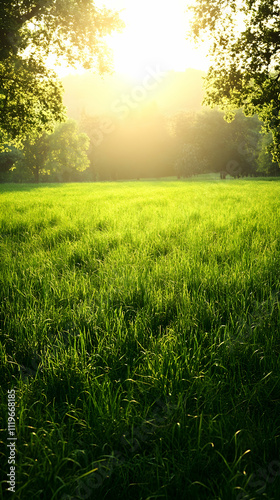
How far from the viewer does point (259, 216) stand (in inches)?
269

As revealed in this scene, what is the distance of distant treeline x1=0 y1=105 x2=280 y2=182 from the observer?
46.6m

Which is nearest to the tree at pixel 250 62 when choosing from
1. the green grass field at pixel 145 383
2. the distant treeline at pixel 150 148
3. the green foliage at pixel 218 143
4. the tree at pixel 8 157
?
the green grass field at pixel 145 383

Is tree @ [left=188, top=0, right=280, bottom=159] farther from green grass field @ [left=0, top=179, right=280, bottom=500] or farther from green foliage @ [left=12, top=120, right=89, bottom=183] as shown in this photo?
green foliage @ [left=12, top=120, right=89, bottom=183]

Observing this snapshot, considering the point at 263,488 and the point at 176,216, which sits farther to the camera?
the point at 176,216

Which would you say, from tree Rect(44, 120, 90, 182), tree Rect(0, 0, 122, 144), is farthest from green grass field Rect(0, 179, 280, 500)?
tree Rect(44, 120, 90, 182)

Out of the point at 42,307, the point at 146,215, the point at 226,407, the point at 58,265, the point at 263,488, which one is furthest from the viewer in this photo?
the point at 146,215

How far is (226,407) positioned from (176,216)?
5.99m

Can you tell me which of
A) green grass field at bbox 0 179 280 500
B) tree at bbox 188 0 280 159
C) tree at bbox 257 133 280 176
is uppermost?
tree at bbox 257 133 280 176

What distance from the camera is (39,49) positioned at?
34.3ft

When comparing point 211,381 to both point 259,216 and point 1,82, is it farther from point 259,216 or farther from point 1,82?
point 1,82

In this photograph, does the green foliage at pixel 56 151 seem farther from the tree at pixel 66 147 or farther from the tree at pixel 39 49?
the tree at pixel 39 49

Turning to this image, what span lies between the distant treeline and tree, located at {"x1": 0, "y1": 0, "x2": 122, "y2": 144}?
32758 mm

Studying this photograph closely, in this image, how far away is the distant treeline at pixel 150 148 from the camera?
153 ft

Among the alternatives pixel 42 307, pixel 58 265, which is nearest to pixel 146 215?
pixel 58 265
